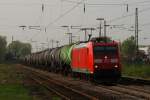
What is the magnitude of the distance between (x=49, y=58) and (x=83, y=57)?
31909 millimetres

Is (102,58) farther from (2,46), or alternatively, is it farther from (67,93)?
(2,46)

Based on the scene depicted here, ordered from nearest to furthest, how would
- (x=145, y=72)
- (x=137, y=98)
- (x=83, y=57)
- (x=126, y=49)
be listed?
(x=137, y=98)
(x=83, y=57)
(x=145, y=72)
(x=126, y=49)

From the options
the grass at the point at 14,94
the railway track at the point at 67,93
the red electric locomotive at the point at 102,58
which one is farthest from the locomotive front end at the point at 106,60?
the grass at the point at 14,94

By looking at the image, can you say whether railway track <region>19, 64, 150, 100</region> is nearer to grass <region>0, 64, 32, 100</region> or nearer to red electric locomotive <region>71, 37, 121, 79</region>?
grass <region>0, 64, 32, 100</region>

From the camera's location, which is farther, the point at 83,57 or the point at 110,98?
the point at 83,57

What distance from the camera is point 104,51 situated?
31.1 m

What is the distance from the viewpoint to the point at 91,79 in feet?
104

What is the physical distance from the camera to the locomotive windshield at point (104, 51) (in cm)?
3094

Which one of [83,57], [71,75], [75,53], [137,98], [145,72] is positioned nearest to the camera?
[137,98]

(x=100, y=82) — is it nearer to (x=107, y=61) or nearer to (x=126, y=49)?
(x=107, y=61)

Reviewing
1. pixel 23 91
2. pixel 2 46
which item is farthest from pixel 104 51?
pixel 2 46

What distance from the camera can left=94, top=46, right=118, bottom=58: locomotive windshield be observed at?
30.9 meters

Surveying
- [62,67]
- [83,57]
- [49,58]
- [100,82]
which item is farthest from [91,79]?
[49,58]

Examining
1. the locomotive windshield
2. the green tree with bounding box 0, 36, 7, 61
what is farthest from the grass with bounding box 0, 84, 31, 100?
the green tree with bounding box 0, 36, 7, 61
